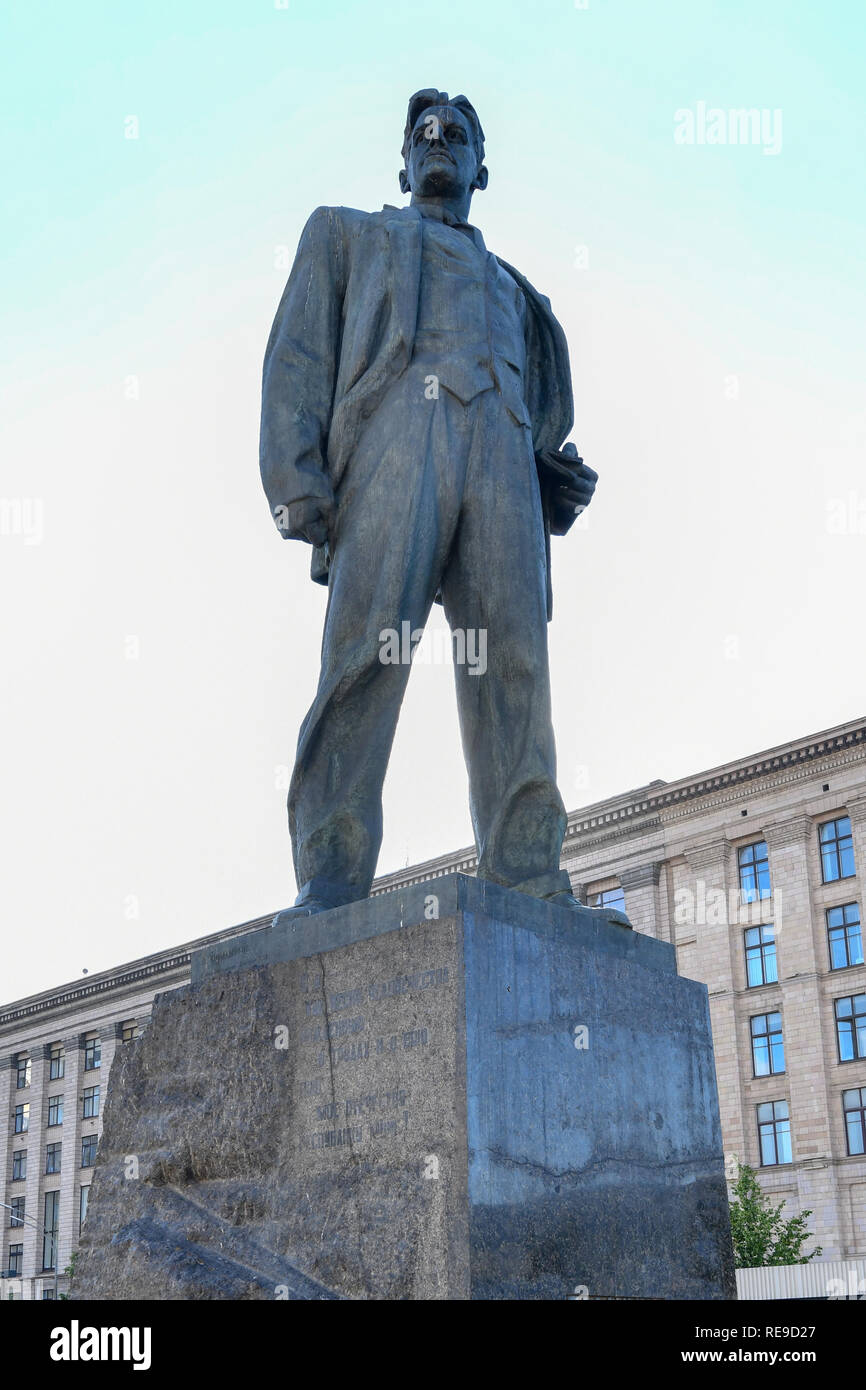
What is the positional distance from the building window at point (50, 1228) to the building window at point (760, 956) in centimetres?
3634

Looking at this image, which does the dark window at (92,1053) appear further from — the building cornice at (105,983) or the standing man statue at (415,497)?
the standing man statue at (415,497)

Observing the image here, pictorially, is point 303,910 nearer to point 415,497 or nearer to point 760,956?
point 415,497

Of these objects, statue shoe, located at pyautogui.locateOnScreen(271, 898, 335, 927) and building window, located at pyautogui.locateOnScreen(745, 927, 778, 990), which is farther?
building window, located at pyautogui.locateOnScreen(745, 927, 778, 990)

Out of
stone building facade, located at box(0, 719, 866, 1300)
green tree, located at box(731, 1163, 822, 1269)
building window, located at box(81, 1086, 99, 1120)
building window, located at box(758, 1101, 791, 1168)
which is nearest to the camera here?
green tree, located at box(731, 1163, 822, 1269)

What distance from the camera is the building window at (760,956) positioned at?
44094 mm

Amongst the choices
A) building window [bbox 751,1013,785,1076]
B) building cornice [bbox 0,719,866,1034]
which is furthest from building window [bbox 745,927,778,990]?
building cornice [bbox 0,719,866,1034]

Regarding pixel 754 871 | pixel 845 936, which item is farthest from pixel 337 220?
pixel 754 871

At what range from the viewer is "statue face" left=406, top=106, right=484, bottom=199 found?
6078 millimetres

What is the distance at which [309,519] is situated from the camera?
5.54 metres

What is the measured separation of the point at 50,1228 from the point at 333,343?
2648 inches

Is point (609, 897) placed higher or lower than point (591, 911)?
higher

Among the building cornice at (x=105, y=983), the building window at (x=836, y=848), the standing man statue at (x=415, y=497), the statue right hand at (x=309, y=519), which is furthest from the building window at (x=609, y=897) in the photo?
the statue right hand at (x=309, y=519)

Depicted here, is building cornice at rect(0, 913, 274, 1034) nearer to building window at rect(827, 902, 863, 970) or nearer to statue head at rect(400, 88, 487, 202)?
building window at rect(827, 902, 863, 970)

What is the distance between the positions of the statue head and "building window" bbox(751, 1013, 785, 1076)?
40.0 meters
